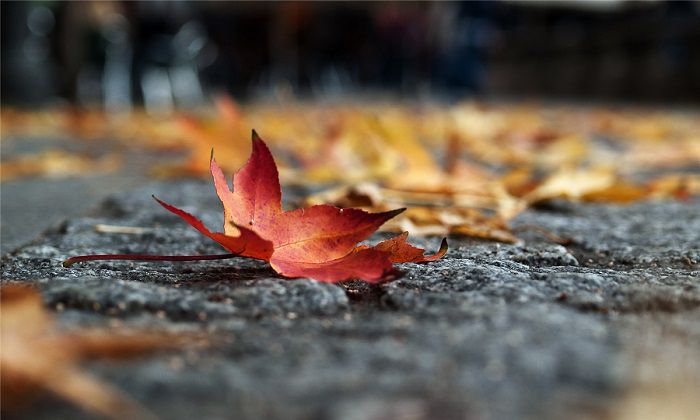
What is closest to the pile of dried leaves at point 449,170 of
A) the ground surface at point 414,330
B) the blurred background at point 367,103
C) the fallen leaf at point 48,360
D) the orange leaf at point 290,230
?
the blurred background at point 367,103

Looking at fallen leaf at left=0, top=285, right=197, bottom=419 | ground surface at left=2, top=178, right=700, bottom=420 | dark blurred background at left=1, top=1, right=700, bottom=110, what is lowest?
dark blurred background at left=1, top=1, right=700, bottom=110

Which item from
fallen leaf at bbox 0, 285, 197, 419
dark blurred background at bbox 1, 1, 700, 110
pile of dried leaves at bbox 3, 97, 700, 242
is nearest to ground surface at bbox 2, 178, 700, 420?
fallen leaf at bbox 0, 285, 197, 419

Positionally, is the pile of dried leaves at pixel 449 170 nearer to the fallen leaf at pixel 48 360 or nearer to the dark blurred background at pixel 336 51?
the fallen leaf at pixel 48 360

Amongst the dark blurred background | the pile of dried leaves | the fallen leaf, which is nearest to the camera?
the fallen leaf

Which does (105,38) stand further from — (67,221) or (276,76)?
(67,221)

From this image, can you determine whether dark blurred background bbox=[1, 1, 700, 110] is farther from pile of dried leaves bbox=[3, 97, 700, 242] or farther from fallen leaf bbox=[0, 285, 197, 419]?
fallen leaf bbox=[0, 285, 197, 419]

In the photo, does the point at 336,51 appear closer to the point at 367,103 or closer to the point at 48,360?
the point at 367,103
